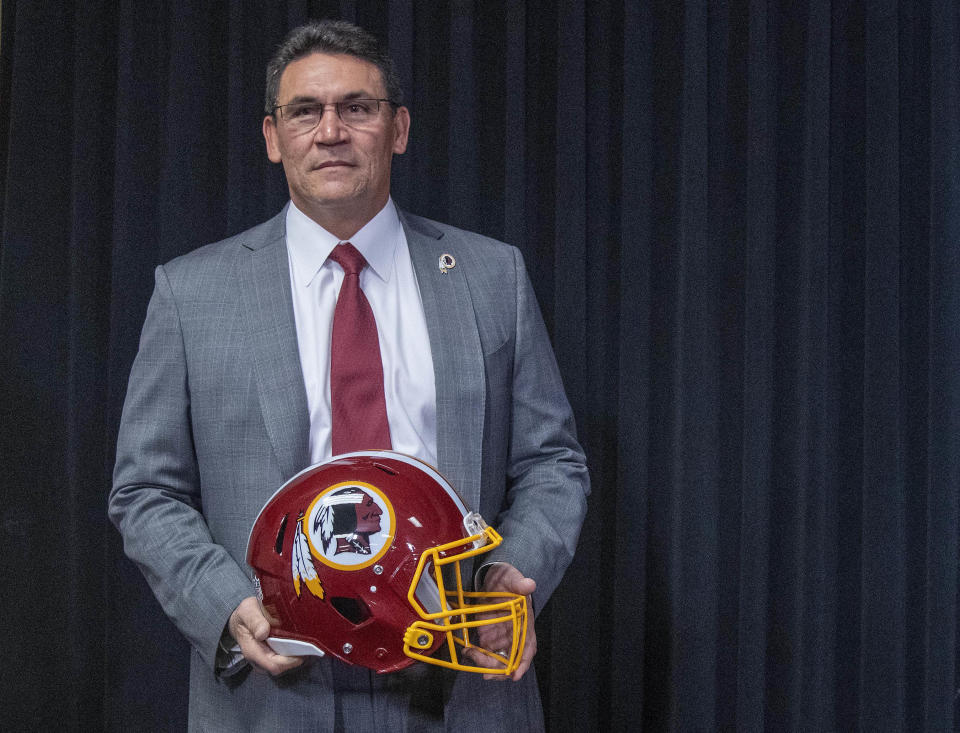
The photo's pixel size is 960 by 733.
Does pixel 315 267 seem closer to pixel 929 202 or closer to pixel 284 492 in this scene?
pixel 284 492

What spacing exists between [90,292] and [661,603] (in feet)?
4.56

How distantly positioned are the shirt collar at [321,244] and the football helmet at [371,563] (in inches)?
14.5

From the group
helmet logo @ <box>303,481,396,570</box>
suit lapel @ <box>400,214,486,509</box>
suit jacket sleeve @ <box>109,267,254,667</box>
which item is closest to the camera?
helmet logo @ <box>303,481,396,570</box>

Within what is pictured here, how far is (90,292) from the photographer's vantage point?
1.81 metres

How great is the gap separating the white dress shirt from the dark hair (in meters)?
0.20

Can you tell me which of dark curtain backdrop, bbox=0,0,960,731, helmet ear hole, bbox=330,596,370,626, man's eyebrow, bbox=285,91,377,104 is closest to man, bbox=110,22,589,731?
man's eyebrow, bbox=285,91,377,104

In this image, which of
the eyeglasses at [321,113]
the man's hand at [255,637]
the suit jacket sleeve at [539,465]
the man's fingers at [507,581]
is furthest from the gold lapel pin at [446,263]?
the man's hand at [255,637]

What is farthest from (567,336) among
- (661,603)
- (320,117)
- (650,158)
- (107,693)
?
(107,693)

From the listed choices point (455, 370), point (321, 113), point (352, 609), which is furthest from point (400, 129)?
point (352, 609)

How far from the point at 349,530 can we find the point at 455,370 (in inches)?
13.3

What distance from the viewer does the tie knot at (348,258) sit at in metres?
1.34

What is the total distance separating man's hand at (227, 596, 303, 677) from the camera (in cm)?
111

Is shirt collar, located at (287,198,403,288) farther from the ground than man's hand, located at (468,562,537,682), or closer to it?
farther from the ground

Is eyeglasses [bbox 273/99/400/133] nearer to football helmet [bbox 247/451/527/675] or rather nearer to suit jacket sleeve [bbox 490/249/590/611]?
suit jacket sleeve [bbox 490/249/590/611]
